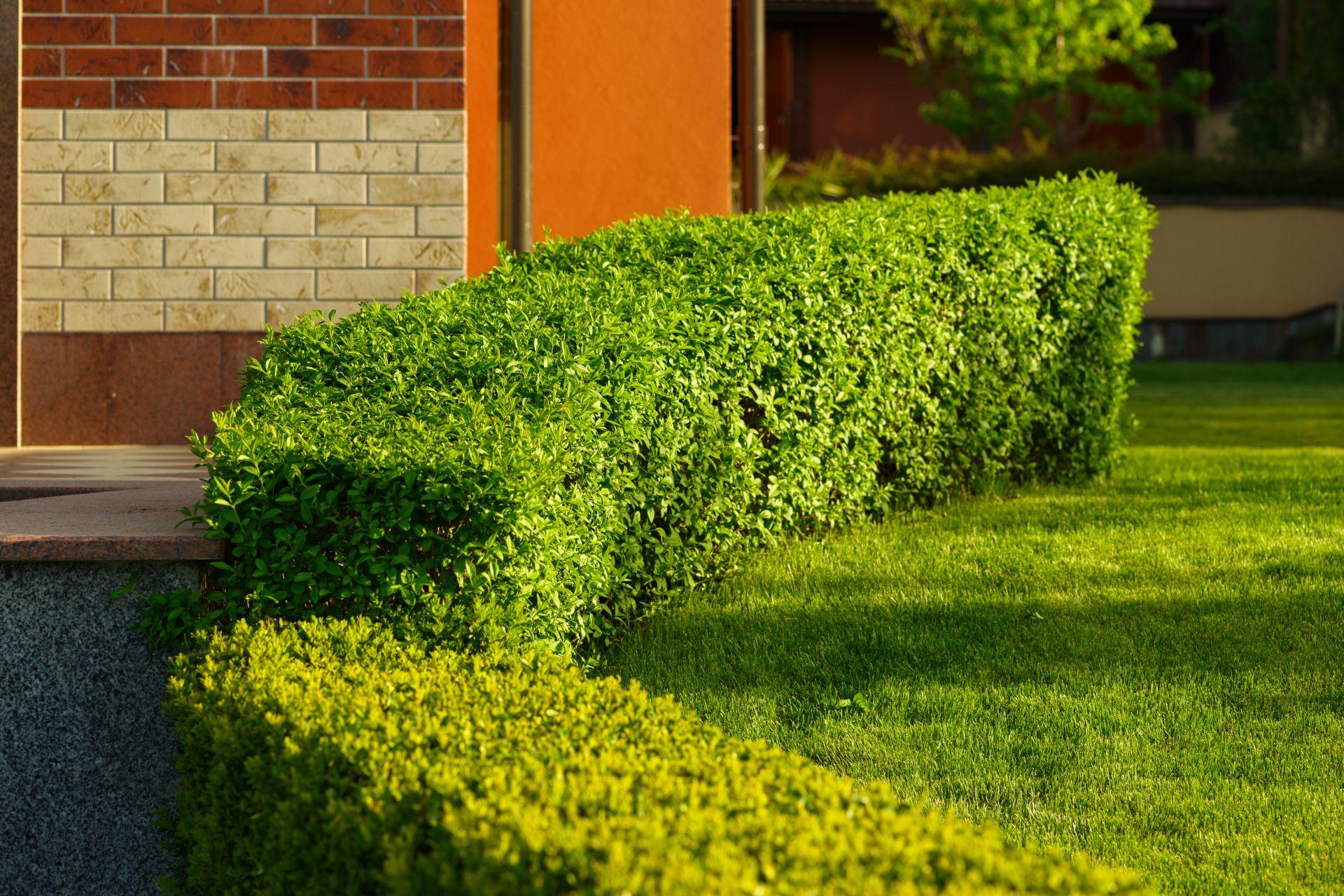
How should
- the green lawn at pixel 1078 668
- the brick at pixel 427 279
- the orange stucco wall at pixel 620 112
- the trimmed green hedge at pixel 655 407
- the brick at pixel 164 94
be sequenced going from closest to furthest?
the trimmed green hedge at pixel 655 407, the green lawn at pixel 1078 668, the brick at pixel 164 94, the brick at pixel 427 279, the orange stucco wall at pixel 620 112

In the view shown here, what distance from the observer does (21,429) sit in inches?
323

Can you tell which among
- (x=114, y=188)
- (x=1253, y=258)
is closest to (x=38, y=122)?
(x=114, y=188)

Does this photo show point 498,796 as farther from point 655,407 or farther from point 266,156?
point 266,156

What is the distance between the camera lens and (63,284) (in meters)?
8.20

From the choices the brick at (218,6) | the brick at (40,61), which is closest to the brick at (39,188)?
the brick at (40,61)

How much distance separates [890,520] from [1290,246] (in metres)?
21.0

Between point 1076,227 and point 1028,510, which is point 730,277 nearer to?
point 1028,510

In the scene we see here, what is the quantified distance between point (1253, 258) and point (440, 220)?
20795 millimetres

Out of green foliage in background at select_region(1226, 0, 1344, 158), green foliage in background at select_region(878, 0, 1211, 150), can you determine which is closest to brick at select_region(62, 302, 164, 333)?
green foliage in background at select_region(878, 0, 1211, 150)

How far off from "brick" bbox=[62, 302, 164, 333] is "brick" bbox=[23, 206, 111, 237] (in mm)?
418

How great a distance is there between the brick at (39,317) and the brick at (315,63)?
184 cm

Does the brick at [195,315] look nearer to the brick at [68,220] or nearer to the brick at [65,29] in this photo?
the brick at [68,220]

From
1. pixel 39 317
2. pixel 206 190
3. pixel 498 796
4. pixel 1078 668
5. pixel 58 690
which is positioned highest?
pixel 206 190

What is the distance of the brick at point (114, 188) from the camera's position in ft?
26.9
